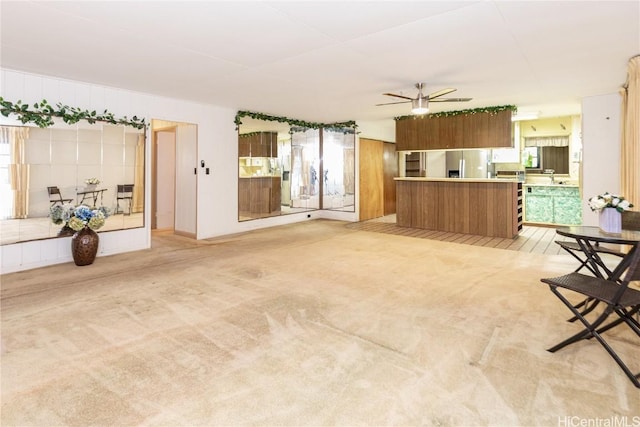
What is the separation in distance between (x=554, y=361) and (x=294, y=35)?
336 centimetres

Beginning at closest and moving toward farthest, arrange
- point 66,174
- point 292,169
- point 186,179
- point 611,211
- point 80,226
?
1. point 611,211
2. point 80,226
3. point 66,174
4. point 186,179
5. point 292,169

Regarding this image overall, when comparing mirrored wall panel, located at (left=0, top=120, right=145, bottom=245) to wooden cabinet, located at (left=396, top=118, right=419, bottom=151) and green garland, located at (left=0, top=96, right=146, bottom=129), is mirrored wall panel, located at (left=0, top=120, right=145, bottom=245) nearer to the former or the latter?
green garland, located at (left=0, top=96, right=146, bottom=129)

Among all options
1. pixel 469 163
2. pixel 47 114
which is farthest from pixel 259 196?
pixel 469 163

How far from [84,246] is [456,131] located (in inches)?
280

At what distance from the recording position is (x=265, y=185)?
788 centimetres

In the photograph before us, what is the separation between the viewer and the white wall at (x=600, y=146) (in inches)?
223

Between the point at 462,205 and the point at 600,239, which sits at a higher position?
the point at 462,205

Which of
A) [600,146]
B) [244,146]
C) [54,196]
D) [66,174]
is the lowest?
[54,196]

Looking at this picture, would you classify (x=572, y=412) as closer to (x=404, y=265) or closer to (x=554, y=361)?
(x=554, y=361)

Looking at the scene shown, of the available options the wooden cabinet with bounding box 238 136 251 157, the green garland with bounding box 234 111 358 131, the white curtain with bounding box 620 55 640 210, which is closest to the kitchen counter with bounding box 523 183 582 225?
the white curtain with bounding box 620 55 640 210

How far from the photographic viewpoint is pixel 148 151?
18.5 ft

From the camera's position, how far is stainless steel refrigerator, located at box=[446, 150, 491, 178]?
8.95 metres

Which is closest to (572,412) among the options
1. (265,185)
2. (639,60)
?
(639,60)

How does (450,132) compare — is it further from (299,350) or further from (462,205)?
(299,350)
